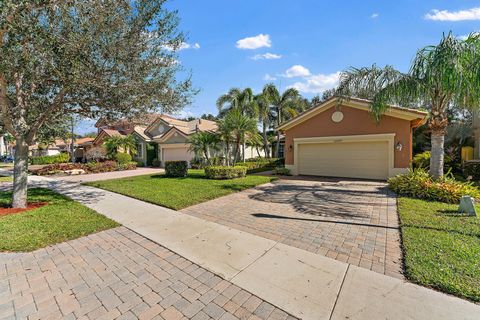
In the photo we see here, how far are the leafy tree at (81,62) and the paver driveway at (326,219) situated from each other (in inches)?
166

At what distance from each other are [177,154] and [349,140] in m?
15.7

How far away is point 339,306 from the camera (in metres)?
2.62

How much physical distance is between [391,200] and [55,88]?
11471mm

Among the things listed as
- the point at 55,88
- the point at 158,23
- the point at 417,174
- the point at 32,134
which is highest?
the point at 158,23

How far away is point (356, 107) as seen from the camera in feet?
40.6

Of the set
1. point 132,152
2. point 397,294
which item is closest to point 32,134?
point 397,294

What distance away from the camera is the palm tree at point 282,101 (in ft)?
82.6

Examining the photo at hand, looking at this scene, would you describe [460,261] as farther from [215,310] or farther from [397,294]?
[215,310]

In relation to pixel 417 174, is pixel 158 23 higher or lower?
higher

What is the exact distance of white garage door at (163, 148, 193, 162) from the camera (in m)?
21.7

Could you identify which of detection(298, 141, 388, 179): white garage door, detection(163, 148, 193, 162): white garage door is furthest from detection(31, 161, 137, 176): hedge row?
detection(298, 141, 388, 179): white garage door

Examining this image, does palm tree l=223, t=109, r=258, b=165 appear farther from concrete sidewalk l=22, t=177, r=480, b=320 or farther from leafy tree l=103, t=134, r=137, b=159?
leafy tree l=103, t=134, r=137, b=159

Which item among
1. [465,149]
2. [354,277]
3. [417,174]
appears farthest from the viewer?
[465,149]

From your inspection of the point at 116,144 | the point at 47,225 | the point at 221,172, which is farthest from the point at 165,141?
the point at 47,225
